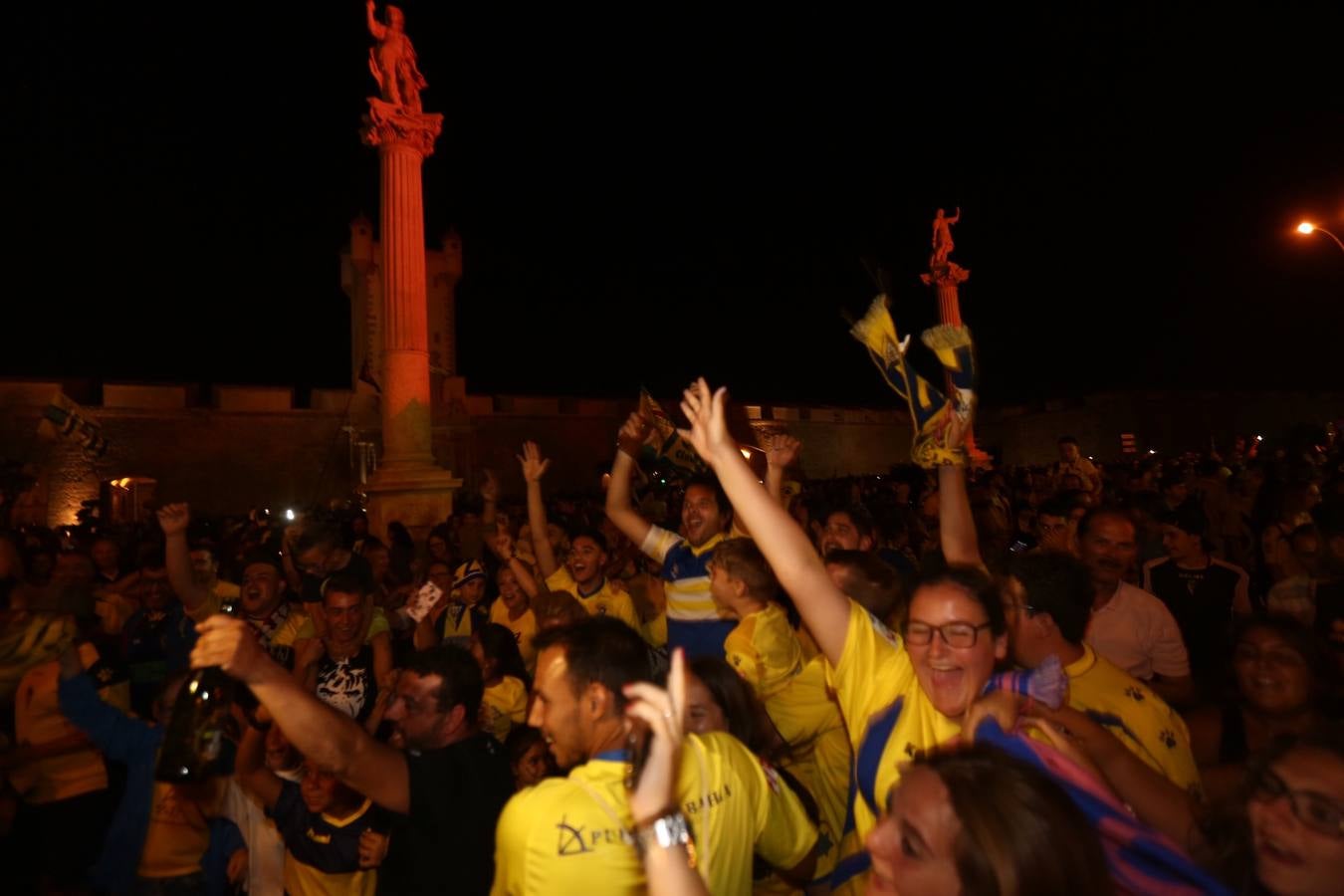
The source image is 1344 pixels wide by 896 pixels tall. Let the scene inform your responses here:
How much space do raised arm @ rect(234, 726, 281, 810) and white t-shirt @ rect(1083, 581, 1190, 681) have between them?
358 cm

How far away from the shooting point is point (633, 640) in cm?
Result: 206

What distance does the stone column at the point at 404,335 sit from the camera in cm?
1204

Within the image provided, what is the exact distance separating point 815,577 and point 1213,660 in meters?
3.15

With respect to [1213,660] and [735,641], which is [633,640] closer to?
[735,641]

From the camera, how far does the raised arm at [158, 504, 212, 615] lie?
15.3 feet

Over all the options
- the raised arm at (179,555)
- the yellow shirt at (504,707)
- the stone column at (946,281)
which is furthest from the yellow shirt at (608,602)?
the stone column at (946,281)

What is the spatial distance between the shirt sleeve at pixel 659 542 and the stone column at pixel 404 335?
8.33 meters

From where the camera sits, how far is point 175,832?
10.6 ft

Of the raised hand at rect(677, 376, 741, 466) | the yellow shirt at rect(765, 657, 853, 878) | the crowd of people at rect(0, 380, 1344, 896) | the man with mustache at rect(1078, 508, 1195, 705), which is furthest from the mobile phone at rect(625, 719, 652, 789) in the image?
the man with mustache at rect(1078, 508, 1195, 705)

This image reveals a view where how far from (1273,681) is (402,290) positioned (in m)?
12.8

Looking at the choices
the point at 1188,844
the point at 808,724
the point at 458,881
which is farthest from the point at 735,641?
the point at 1188,844

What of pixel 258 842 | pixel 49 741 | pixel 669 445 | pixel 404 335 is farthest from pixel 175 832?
pixel 404 335

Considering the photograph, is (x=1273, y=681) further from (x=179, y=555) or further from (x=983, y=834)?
(x=179, y=555)

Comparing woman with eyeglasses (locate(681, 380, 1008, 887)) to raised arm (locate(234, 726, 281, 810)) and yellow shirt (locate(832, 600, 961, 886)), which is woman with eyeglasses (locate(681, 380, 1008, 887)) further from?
raised arm (locate(234, 726, 281, 810))
